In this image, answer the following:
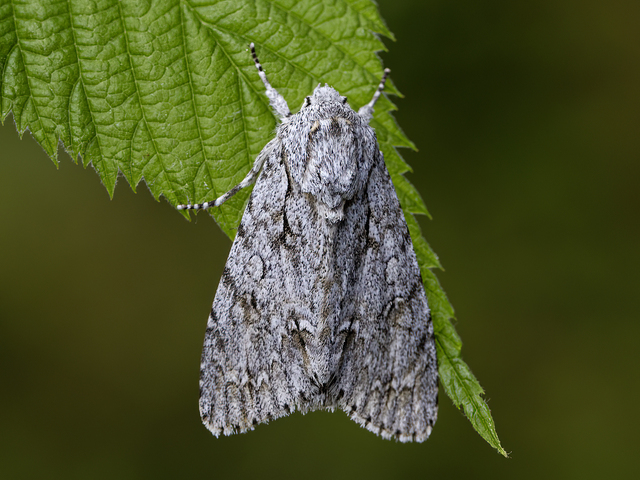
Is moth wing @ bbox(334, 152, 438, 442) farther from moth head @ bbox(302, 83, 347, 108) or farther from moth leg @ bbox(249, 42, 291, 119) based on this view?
moth leg @ bbox(249, 42, 291, 119)

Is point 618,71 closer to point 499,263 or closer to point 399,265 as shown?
point 499,263

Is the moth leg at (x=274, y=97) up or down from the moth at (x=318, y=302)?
up

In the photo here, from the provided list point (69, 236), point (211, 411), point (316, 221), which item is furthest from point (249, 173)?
point (69, 236)

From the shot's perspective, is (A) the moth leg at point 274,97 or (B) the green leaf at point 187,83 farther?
(A) the moth leg at point 274,97

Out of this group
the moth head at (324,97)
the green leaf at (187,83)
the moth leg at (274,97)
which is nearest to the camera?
the green leaf at (187,83)

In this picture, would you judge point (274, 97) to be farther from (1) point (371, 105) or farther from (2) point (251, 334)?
(2) point (251, 334)

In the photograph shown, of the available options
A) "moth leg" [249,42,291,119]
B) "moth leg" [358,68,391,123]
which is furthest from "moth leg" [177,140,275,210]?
"moth leg" [358,68,391,123]

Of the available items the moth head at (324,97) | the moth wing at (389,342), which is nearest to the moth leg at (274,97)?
the moth head at (324,97)

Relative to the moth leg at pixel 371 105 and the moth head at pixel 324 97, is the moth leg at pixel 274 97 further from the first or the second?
the moth leg at pixel 371 105
